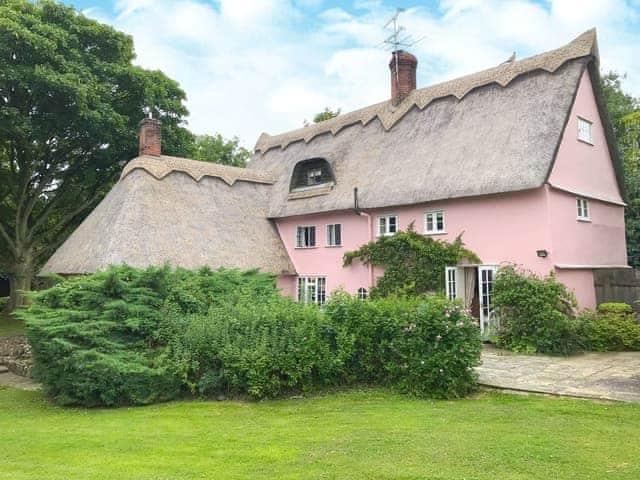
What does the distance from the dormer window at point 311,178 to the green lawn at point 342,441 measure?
12587 millimetres

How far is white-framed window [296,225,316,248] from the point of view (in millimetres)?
20344

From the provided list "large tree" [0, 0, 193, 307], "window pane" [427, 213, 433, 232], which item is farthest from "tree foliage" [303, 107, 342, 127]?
"window pane" [427, 213, 433, 232]

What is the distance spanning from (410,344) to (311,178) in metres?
13.6

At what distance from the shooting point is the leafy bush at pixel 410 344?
858cm

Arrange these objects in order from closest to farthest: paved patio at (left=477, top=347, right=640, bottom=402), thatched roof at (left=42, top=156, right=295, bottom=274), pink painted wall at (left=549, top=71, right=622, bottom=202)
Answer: paved patio at (left=477, top=347, right=640, bottom=402), pink painted wall at (left=549, top=71, right=622, bottom=202), thatched roof at (left=42, top=156, right=295, bottom=274)

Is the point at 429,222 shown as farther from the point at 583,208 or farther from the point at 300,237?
the point at 300,237

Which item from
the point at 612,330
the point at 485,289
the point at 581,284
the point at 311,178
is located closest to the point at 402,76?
the point at 311,178

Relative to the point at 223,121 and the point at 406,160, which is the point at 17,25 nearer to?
the point at 406,160

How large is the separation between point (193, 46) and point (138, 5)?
2830 mm

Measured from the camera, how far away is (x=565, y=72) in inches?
596

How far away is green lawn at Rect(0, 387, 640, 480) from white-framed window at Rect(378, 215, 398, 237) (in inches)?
368

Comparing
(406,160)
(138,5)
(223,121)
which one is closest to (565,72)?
(406,160)

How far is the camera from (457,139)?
1669 cm

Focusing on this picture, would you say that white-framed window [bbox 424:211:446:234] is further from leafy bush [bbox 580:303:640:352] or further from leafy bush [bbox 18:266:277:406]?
leafy bush [bbox 18:266:277:406]
